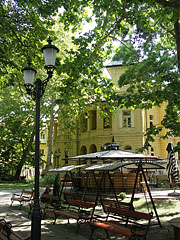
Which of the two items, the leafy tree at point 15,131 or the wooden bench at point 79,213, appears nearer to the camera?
the wooden bench at point 79,213

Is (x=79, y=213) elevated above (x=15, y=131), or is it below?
below

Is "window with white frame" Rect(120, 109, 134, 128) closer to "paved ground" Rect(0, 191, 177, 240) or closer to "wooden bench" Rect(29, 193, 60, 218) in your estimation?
"wooden bench" Rect(29, 193, 60, 218)

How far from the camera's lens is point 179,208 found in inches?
445

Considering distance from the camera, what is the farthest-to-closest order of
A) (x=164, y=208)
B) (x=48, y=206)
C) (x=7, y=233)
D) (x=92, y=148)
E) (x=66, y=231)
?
(x=92, y=148)
(x=164, y=208)
(x=48, y=206)
(x=66, y=231)
(x=7, y=233)

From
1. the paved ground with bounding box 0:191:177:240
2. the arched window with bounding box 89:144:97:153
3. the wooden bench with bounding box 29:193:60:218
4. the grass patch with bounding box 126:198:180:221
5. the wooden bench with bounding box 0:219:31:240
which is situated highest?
the arched window with bounding box 89:144:97:153

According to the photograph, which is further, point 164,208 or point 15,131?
point 15,131

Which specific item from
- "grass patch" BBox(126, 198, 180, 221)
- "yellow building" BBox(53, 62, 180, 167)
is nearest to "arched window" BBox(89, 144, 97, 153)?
"yellow building" BBox(53, 62, 180, 167)

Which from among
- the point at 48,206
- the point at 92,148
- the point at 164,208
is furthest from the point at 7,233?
the point at 92,148

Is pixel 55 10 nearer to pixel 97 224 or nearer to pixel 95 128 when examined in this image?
pixel 97 224

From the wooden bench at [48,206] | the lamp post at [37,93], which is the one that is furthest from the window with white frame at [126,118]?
the lamp post at [37,93]

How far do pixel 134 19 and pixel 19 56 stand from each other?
567 cm

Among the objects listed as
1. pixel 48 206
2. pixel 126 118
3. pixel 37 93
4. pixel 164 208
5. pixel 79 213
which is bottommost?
pixel 164 208

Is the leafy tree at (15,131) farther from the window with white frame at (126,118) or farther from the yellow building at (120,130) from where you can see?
the window with white frame at (126,118)

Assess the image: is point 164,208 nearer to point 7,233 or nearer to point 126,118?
point 7,233
